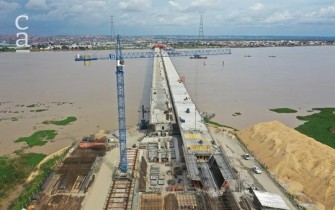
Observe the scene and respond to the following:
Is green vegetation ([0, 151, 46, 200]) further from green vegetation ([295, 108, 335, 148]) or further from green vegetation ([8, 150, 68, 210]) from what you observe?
green vegetation ([295, 108, 335, 148])

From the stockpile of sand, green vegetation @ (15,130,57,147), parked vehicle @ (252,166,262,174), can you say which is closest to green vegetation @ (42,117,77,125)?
green vegetation @ (15,130,57,147)

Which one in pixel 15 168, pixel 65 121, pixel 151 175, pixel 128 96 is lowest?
pixel 15 168

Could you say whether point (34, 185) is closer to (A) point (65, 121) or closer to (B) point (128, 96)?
(A) point (65, 121)

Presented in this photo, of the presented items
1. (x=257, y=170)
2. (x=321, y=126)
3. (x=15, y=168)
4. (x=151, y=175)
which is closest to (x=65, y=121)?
(x=15, y=168)

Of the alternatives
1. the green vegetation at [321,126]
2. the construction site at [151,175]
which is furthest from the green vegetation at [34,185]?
the green vegetation at [321,126]

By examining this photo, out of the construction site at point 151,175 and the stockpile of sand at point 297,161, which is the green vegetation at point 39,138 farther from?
the stockpile of sand at point 297,161

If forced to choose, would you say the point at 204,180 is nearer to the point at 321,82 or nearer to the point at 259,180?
the point at 259,180

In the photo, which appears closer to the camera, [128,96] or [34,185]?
[34,185]
